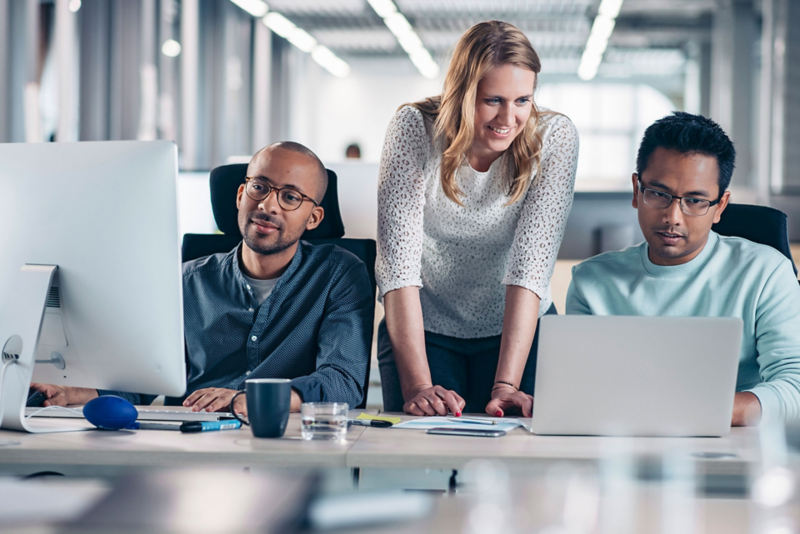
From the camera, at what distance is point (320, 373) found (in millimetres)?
1465

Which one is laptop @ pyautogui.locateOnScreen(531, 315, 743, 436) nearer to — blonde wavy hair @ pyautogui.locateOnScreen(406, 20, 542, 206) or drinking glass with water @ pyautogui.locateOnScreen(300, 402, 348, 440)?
drinking glass with water @ pyautogui.locateOnScreen(300, 402, 348, 440)

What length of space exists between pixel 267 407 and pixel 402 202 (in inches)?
25.8

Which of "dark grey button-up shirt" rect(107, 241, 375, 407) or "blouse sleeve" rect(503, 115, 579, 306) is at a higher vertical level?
"blouse sleeve" rect(503, 115, 579, 306)

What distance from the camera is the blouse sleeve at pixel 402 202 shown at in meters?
1.60

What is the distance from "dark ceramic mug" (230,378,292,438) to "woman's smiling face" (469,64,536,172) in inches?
28.4

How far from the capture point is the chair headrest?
72.6 inches

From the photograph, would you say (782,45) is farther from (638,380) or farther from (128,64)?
(638,380)

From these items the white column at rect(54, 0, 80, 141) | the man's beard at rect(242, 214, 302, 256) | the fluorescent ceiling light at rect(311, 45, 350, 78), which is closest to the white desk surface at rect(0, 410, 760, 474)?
the man's beard at rect(242, 214, 302, 256)

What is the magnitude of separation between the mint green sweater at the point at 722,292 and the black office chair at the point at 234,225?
521 millimetres

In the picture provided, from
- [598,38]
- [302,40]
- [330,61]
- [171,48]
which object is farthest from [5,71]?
[330,61]

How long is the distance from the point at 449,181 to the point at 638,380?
2.34ft

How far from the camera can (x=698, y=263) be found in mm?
1550

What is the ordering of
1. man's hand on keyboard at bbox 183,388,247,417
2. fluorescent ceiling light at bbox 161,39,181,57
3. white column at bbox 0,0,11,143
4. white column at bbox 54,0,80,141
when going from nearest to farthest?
1. man's hand on keyboard at bbox 183,388,247,417
2. white column at bbox 0,0,11,143
3. white column at bbox 54,0,80,141
4. fluorescent ceiling light at bbox 161,39,181,57

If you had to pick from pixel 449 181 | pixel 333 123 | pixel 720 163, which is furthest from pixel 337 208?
pixel 333 123
